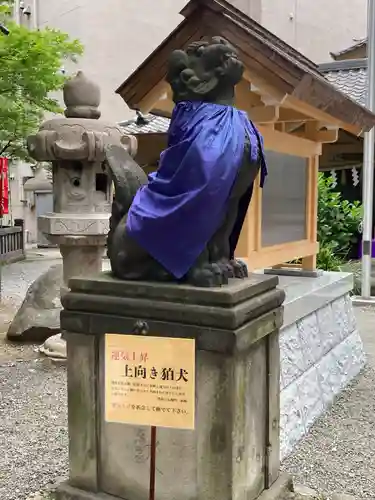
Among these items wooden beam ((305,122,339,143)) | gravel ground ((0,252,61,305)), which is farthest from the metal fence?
wooden beam ((305,122,339,143))

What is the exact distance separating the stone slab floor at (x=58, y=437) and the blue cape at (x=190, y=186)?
203cm

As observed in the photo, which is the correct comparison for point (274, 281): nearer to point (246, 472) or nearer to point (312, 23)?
point (246, 472)

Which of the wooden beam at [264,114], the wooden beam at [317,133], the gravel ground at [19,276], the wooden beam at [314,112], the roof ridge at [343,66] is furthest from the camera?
the roof ridge at [343,66]

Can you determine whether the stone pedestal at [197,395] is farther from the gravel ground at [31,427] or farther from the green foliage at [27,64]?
the green foliage at [27,64]

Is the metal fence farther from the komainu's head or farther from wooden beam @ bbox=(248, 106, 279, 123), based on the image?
the komainu's head

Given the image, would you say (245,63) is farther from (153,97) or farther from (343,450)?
(343,450)

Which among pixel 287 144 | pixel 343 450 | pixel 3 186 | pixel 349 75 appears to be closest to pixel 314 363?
pixel 343 450

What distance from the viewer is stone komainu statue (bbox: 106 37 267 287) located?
7.84 ft

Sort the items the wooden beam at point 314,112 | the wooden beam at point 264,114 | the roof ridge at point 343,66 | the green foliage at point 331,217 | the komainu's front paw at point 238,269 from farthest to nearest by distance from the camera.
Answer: the roof ridge at point 343,66
the green foliage at point 331,217
the wooden beam at point 264,114
the wooden beam at point 314,112
the komainu's front paw at point 238,269

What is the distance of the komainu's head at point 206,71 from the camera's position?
2502 millimetres

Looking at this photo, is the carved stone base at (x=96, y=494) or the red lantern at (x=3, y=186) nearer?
the carved stone base at (x=96, y=494)

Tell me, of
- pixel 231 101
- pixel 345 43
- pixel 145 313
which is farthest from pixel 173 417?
pixel 345 43

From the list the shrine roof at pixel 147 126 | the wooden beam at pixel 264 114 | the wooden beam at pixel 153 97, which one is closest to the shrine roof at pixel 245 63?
the wooden beam at pixel 153 97

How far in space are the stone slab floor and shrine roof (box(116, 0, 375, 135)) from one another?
2.64m
